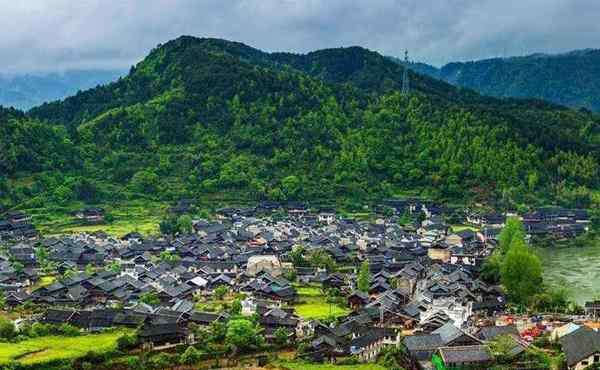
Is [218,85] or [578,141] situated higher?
[218,85]

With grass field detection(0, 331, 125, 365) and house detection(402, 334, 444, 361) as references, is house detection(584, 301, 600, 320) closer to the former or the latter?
house detection(402, 334, 444, 361)

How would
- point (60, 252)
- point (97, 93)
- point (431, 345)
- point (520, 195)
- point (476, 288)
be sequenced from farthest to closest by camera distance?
point (97, 93) < point (520, 195) < point (60, 252) < point (476, 288) < point (431, 345)

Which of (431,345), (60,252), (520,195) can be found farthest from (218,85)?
(431,345)

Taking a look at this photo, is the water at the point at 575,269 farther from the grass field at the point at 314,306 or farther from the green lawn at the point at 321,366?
the green lawn at the point at 321,366

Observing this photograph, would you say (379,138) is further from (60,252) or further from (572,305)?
(572,305)

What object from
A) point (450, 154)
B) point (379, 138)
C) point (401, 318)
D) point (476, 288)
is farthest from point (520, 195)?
point (401, 318)

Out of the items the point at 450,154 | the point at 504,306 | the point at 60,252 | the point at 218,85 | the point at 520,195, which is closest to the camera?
the point at 504,306

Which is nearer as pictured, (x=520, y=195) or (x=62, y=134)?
(x=520, y=195)

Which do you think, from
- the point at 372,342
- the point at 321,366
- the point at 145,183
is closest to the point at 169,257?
the point at 372,342

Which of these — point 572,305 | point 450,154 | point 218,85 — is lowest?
point 572,305

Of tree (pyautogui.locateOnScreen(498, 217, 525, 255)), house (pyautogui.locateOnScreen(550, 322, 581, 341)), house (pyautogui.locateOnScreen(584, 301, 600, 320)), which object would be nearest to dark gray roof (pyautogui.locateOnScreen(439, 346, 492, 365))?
house (pyautogui.locateOnScreen(550, 322, 581, 341))
